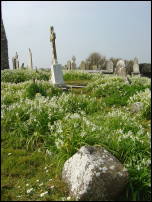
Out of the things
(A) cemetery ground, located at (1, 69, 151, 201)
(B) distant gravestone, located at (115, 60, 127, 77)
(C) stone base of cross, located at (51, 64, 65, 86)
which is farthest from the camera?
(B) distant gravestone, located at (115, 60, 127, 77)

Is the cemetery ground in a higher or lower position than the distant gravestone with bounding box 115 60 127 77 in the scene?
lower

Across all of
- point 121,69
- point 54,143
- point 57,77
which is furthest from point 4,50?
point 54,143

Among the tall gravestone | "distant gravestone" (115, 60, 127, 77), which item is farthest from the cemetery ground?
the tall gravestone

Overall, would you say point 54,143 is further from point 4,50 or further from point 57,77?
point 4,50

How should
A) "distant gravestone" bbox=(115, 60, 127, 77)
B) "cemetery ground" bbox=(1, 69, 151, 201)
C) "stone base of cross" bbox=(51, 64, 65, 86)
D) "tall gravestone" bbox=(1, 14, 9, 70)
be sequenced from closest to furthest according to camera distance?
"cemetery ground" bbox=(1, 69, 151, 201)
"stone base of cross" bbox=(51, 64, 65, 86)
"distant gravestone" bbox=(115, 60, 127, 77)
"tall gravestone" bbox=(1, 14, 9, 70)

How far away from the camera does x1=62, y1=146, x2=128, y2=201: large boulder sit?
642 cm

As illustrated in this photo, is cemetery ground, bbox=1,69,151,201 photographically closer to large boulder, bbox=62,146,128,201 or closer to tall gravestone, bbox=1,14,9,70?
large boulder, bbox=62,146,128,201

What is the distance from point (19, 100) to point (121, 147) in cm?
484

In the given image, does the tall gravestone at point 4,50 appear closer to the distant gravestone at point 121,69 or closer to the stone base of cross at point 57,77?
A: the stone base of cross at point 57,77

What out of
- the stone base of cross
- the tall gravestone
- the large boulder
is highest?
the tall gravestone

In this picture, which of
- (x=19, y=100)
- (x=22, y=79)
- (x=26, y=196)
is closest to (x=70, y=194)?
(x=26, y=196)

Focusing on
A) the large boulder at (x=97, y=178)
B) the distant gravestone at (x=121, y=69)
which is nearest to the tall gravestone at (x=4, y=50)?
the distant gravestone at (x=121, y=69)

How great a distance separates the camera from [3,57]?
23422 mm

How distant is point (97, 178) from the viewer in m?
6.42
